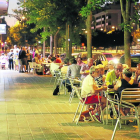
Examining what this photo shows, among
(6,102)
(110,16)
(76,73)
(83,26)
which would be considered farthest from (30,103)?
(110,16)

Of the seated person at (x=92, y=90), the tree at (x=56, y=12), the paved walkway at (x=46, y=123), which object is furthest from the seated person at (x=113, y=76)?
the tree at (x=56, y=12)

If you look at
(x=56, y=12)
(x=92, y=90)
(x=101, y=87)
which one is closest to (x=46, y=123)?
(x=92, y=90)

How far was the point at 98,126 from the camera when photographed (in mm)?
8953

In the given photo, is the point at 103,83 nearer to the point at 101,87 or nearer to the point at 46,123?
the point at 101,87

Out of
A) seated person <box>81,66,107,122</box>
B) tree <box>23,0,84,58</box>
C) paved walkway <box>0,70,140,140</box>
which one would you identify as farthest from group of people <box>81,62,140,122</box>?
tree <box>23,0,84,58</box>

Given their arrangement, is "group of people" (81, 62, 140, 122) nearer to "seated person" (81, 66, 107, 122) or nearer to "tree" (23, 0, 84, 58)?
"seated person" (81, 66, 107, 122)

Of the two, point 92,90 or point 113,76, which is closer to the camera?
point 92,90

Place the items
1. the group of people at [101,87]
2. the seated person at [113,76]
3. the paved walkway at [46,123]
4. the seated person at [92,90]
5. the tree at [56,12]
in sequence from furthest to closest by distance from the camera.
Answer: the tree at [56,12] → the seated person at [113,76] → the seated person at [92,90] → the group of people at [101,87] → the paved walkway at [46,123]

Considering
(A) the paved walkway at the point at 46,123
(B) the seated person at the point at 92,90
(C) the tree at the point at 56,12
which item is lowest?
(A) the paved walkway at the point at 46,123

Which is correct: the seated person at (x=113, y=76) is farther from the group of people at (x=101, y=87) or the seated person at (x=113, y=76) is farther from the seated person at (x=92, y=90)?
the seated person at (x=92, y=90)

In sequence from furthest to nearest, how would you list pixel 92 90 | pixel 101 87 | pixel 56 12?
pixel 56 12 → pixel 101 87 → pixel 92 90

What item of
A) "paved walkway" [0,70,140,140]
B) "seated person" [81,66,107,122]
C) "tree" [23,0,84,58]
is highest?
"tree" [23,0,84,58]

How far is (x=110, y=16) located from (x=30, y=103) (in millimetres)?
138365

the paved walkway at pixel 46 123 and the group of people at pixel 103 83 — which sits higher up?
the group of people at pixel 103 83
